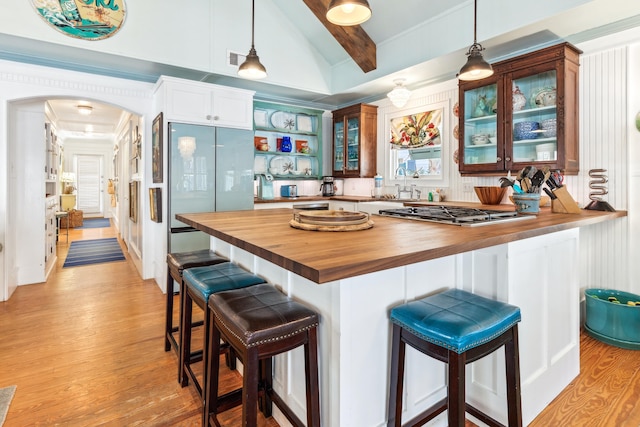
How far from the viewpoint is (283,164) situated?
5.30 m

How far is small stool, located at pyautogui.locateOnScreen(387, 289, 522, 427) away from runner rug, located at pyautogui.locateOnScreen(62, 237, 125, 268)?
208 inches

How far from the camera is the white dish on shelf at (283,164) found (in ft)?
17.2

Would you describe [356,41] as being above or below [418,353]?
above

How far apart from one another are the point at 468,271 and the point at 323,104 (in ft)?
14.5

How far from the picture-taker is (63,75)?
3.62 m

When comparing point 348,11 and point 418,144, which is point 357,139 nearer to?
point 418,144

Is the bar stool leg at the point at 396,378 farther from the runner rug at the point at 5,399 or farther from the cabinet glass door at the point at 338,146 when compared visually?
the cabinet glass door at the point at 338,146

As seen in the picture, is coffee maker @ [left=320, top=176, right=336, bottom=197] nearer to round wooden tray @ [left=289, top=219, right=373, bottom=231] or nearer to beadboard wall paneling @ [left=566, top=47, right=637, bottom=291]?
beadboard wall paneling @ [left=566, top=47, right=637, bottom=291]

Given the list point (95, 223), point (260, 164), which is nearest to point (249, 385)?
point (260, 164)

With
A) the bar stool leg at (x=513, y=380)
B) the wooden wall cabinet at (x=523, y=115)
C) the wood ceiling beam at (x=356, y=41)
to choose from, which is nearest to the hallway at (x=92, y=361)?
the bar stool leg at (x=513, y=380)

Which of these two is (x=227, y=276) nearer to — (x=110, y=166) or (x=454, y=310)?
(x=454, y=310)

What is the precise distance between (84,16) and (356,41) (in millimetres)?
2783

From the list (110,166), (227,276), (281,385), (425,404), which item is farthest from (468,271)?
(110,166)

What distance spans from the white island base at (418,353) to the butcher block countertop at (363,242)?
15cm
